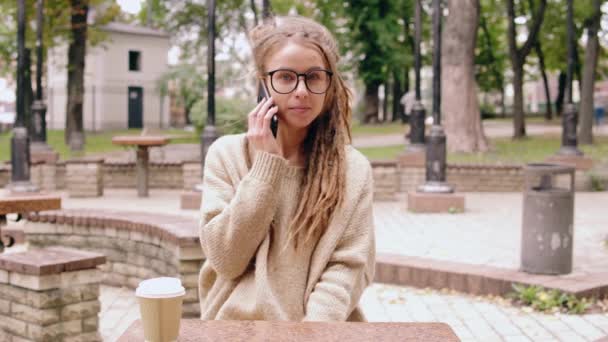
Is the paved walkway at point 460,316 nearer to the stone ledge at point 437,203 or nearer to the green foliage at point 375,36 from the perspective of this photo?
the stone ledge at point 437,203

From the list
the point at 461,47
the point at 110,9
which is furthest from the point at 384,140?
the point at 110,9

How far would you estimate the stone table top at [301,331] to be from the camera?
1896 mm

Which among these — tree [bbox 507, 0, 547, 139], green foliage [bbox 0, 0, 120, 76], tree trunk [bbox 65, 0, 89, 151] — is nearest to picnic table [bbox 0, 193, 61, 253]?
green foliage [bbox 0, 0, 120, 76]

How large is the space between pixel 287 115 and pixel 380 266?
16.2ft

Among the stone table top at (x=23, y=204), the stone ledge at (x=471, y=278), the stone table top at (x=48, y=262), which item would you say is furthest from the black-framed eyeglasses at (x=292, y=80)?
the stone table top at (x=23, y=204)

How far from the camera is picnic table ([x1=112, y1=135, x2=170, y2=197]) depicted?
1318cm

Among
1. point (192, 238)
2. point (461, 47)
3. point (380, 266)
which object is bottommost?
point (380, 266)

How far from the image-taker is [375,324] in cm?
205

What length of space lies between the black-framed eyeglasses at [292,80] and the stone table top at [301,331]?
686mm

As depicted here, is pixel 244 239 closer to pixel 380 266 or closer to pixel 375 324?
pixel 375 324

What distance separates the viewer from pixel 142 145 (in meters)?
13.6

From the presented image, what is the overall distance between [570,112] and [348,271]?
12874 mm

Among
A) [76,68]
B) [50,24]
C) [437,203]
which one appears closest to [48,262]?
[437,203]

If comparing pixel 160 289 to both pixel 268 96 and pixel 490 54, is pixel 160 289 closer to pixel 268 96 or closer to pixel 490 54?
pixel 268 96
